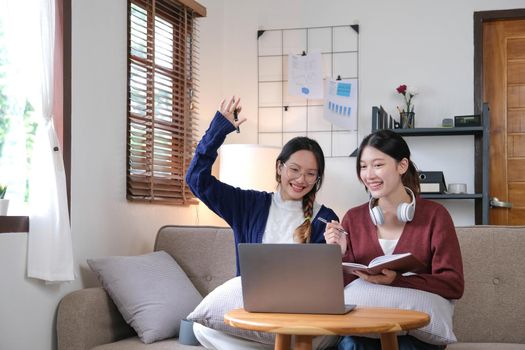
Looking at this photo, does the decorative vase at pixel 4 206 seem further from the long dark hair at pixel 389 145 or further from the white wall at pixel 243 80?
the long dark hair at pixel 389 145

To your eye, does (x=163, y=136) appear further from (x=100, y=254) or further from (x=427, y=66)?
(x=427, y=66)

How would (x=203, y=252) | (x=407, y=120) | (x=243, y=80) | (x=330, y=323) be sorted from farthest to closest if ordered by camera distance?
(x=243, y=80) → (x=407, y=120) → (x=203, y=252) → (x=330, y=323)

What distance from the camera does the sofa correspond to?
111 inches

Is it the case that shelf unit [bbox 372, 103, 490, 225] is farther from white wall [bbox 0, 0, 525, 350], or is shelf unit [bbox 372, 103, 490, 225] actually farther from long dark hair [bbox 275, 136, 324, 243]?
long dark hair [bbox 275, 136, 324, 243]

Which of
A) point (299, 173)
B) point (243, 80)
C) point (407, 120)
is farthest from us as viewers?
point (243, 80)

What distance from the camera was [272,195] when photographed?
293cm

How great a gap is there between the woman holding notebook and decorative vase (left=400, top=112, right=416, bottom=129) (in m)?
1.68

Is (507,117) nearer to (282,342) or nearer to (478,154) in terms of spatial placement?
(478,154)

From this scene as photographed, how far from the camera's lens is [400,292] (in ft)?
7.12

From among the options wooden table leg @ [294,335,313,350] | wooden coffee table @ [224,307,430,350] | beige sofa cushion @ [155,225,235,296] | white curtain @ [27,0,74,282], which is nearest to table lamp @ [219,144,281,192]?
beige sofa cushion @ [155,225,235,296]

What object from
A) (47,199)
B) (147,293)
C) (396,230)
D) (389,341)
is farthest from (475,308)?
(47,199)

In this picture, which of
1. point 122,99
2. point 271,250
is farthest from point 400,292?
point 122,99

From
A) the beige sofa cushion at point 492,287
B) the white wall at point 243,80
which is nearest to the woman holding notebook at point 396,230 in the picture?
A: the beige sofa cushion at point 492,287

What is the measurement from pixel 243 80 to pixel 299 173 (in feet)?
6.49
